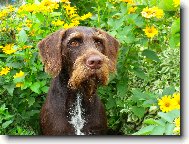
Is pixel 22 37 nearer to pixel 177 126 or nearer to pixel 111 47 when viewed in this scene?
pixel 111 47

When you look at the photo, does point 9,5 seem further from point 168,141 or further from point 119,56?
point 168,141

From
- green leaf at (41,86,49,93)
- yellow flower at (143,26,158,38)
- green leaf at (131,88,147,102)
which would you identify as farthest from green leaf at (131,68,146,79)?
green leaf at (41,86,49,93)

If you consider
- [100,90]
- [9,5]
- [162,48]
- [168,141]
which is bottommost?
[168,141]

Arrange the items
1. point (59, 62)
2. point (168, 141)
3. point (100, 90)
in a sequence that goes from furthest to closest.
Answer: point (100, 90), point (59, 62), point (168, 141)

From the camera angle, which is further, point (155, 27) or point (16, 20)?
point (16, 20)

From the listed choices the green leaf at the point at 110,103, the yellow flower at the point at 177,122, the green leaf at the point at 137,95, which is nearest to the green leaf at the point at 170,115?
the yellow flower at the point at 177,122

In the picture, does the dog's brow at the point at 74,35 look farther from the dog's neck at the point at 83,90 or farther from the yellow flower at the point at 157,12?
the yellow flower at the point at 157,12

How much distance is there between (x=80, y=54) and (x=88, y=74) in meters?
0.15

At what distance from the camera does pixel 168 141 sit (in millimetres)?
2693

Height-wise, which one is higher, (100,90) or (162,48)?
(162,48)

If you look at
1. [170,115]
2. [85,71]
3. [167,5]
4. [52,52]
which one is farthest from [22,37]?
[170,115]

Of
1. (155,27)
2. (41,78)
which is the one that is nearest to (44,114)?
(41,78)

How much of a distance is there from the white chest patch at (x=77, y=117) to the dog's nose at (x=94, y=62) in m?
0.35

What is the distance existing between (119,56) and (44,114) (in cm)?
54
